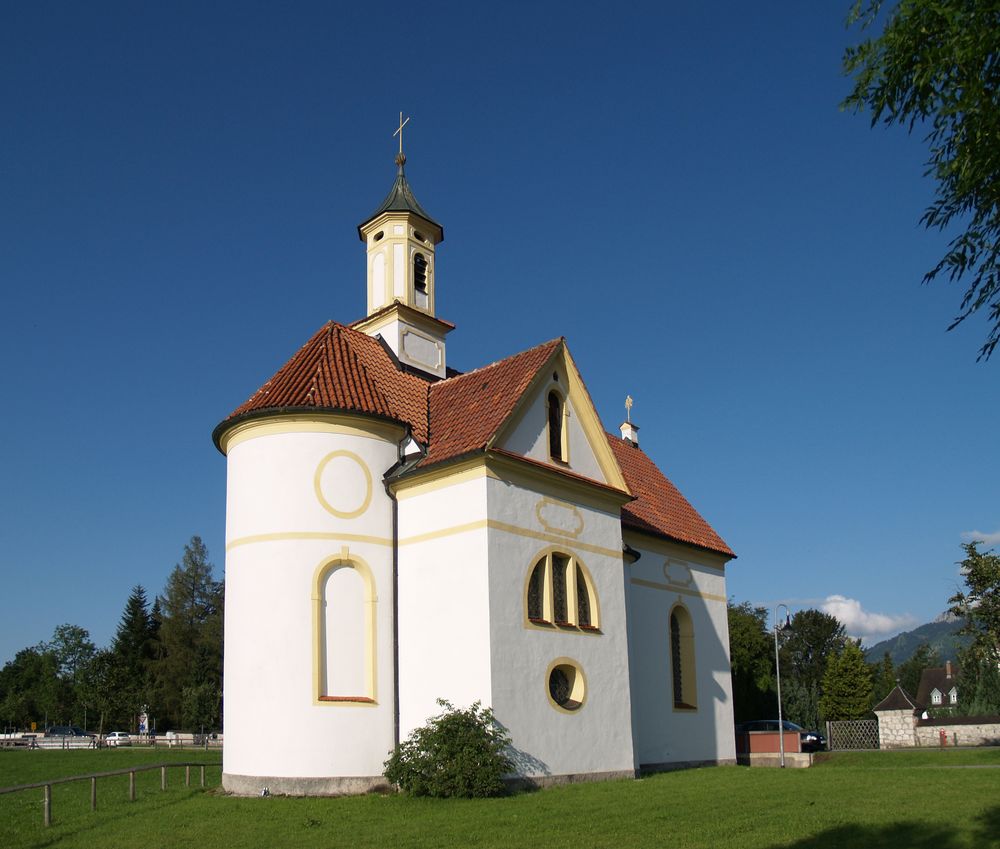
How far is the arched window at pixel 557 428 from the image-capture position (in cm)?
2269

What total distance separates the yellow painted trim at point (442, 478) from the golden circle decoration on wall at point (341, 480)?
706 mm

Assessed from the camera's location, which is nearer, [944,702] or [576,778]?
[576,778]

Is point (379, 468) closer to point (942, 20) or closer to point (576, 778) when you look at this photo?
point (576, 778)

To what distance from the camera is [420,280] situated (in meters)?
29.4

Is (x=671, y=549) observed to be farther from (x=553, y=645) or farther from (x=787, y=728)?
(x=787, y=728)

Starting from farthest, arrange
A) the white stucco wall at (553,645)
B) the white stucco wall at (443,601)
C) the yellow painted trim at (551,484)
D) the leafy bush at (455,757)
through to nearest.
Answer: the yellow painted trim at (551,484), the white stucco wall at (553,645), the white stucco wall at (443,601), the leafy bush at (455,757)

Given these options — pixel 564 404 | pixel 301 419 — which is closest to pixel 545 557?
pixel 564 404

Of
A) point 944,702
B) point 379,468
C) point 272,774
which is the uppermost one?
point 379,468

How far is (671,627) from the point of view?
2895 centimetres

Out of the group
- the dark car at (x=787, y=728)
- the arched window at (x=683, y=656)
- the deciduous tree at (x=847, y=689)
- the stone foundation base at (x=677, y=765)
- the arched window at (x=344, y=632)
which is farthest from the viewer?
the deciduous tree at (x=847, y=689)

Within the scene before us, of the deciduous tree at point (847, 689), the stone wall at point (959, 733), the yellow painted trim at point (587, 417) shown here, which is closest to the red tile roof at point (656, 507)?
the yellow painted trim at point (587, 417)

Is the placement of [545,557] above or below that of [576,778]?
above

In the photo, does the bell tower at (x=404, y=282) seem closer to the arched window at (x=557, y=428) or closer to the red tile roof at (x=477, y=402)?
the red tile roof at (x=477, y=402)

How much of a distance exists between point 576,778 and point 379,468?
8010 millimetres
